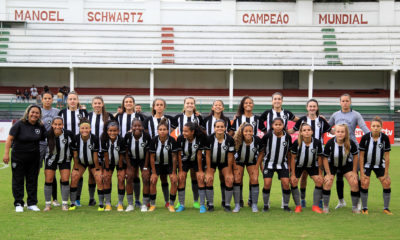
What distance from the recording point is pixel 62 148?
8.31 meters

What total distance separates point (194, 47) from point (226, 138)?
2373 cm

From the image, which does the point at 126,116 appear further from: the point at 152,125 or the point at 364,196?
the point at 364,196

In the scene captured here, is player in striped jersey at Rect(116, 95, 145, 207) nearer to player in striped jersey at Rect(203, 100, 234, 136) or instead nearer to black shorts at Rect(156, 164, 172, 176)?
black shorts at Rect(156, 164, 172, 176)

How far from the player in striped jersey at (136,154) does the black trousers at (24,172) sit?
1402 millimetres

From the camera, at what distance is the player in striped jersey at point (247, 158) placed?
8205 millimetres

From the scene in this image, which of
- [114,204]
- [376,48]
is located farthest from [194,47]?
[114,204]

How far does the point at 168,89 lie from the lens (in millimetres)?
32438

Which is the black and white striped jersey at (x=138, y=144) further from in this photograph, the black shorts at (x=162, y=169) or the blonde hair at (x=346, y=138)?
the blonde hair at (x=346, y=138)

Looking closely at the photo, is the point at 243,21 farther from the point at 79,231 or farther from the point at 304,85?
the point at 79,231

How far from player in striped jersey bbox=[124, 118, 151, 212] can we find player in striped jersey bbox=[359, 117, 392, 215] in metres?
3.27

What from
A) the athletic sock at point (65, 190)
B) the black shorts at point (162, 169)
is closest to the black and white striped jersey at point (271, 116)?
the black shorts at point (162, 169)

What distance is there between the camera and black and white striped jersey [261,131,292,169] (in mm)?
8258

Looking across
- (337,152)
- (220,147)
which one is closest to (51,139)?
(220,147)

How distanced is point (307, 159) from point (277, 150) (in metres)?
0.50
